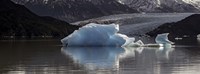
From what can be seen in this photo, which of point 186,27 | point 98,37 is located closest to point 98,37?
point 98,37

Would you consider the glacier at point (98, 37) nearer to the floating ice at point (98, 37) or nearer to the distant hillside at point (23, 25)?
the floating ice at point (98, 37)

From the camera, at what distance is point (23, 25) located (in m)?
134

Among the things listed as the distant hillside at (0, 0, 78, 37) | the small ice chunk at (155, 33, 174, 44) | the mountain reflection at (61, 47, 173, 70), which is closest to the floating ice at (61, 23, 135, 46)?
the small ice chunk at (155, 33, 174, 44)

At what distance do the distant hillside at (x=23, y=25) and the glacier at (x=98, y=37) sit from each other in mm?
80916

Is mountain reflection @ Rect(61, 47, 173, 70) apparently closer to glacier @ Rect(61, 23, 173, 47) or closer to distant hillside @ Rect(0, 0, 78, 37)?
glacier @ Rect(61, 23, 173, 47)

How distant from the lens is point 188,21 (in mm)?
156500

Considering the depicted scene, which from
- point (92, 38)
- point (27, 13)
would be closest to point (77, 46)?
point (92, 38)

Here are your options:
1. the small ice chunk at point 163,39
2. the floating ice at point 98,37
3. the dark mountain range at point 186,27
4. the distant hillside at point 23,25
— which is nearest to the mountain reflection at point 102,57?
the floating ice at point 98,37

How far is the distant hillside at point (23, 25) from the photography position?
130m

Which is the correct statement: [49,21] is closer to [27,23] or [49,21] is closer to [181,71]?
[27,23]

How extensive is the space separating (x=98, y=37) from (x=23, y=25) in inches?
3602

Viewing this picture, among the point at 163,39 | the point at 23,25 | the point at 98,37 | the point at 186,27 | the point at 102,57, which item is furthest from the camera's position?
the point at 186,27

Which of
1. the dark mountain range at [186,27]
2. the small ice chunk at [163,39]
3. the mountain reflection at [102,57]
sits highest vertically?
the dark mountain range at [186,27]

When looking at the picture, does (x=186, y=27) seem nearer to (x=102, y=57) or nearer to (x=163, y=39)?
(x=163, y=39)
